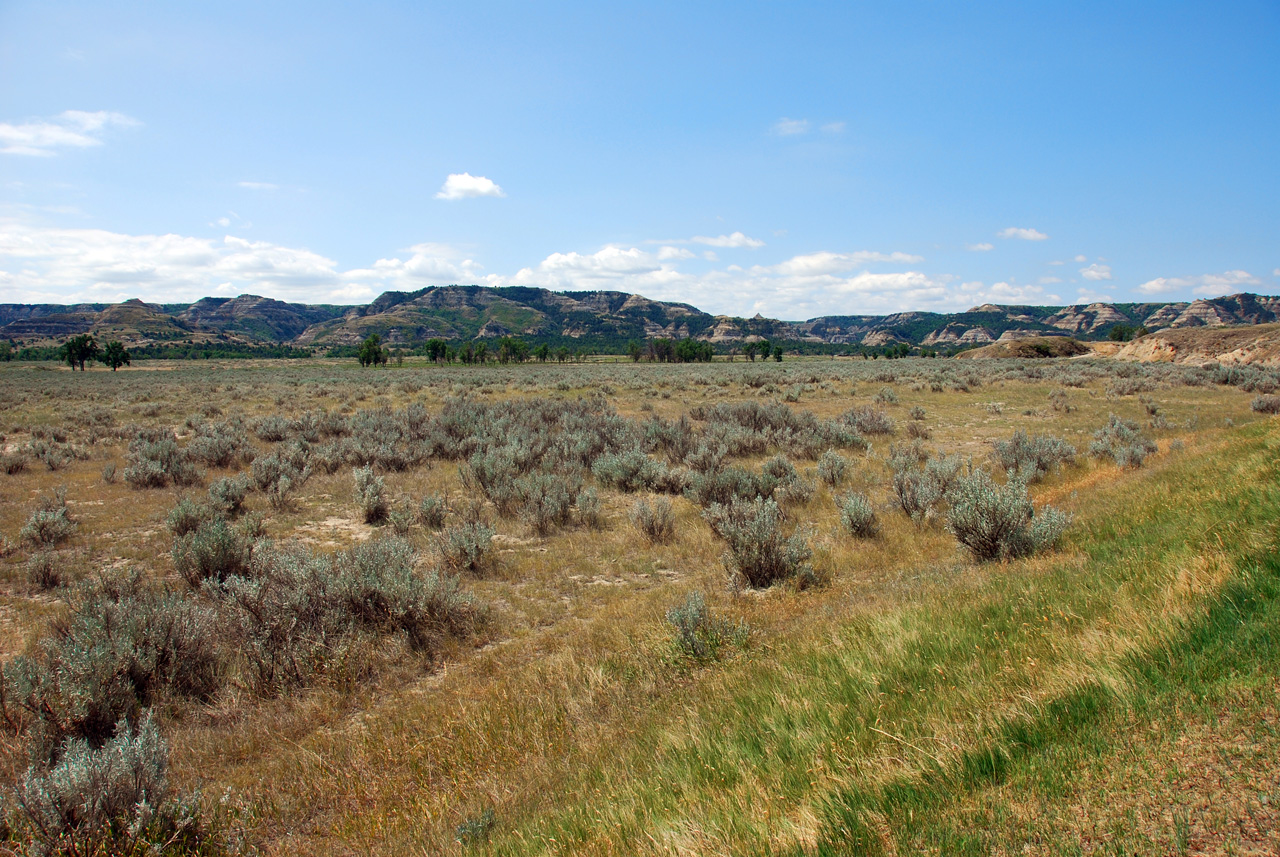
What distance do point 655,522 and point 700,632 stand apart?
3925mm

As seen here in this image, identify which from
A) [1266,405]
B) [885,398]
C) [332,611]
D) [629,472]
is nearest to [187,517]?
[332,611]

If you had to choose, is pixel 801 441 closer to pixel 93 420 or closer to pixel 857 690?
pixel 857 690

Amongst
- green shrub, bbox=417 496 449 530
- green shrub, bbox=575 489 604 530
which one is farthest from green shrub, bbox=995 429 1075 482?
green shrub, bbox=417 496 449 530

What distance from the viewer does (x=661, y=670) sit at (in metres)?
4.58

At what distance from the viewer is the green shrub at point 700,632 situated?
4664 mm

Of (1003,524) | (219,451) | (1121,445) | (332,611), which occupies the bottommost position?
(332,611)

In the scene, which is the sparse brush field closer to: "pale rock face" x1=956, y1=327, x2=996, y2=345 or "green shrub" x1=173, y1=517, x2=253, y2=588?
"green shrub" x1=173, y1=517, x2=253, y2=588

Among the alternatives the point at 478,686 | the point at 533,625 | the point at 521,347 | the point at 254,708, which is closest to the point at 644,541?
the point at 533,625

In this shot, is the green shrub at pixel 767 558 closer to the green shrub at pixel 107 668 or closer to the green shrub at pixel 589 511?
the green shrub at pixel 589 511

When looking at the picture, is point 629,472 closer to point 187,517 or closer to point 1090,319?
point 187,517

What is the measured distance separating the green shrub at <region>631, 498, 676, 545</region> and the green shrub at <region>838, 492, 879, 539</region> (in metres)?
2.69

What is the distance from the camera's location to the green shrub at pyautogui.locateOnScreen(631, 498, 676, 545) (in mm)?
8664

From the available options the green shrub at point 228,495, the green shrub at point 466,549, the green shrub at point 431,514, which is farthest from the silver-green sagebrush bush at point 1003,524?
the green shrub at point 228,495

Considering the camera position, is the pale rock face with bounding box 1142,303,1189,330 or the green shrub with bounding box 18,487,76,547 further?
the pale rock face with bounding box 1142,303,1189,330
